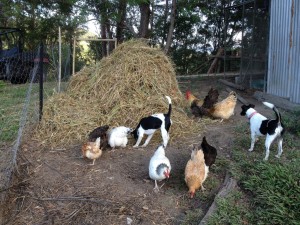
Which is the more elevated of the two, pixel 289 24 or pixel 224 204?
pixel 289 24

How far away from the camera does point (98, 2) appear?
33.6ft

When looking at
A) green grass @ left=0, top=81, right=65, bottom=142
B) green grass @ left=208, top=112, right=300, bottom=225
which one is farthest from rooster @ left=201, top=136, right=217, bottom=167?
green grass @ left=0, top=81, right=65, bottom=142

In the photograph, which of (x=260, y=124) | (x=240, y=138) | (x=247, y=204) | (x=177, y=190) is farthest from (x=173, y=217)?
(x=240, y=138)

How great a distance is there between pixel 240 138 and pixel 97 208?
10.2 feet

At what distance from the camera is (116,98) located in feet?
23.6

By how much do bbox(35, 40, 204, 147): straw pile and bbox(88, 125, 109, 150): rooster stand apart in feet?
2.48

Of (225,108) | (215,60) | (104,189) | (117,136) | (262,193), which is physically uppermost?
(215,60)

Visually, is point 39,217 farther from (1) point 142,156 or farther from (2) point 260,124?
(2) point 260,124

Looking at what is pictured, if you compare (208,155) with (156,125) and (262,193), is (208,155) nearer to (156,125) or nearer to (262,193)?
(262,193)

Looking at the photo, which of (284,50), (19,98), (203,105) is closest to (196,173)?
(203,105)

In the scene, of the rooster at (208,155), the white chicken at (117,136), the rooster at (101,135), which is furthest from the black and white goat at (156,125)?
the rooster at (208,155)

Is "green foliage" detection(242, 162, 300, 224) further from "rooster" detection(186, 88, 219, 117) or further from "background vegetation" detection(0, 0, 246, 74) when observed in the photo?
"background vegetation" detection(0, 0, 246, 74)

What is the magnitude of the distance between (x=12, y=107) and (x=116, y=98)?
8.75ft

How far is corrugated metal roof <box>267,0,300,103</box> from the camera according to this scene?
8.41m
